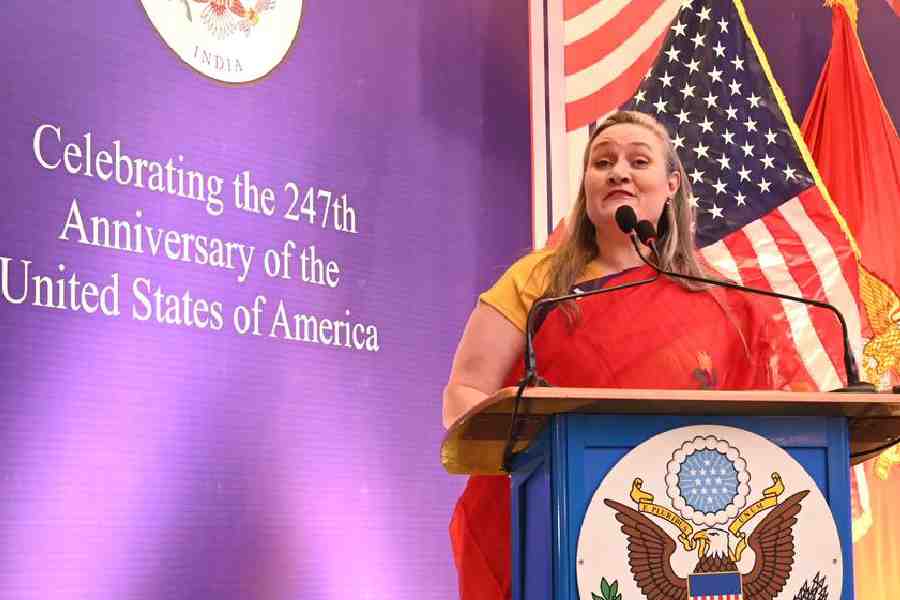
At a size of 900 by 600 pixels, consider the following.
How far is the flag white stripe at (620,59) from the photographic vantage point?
4.04m

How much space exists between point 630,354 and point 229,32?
163 cm

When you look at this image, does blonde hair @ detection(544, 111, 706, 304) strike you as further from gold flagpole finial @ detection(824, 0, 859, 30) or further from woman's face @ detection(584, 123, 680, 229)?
gold flagpole finial @ detection(824, 0, 859, 30)

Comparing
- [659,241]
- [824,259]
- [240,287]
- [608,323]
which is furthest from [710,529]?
[824,259]

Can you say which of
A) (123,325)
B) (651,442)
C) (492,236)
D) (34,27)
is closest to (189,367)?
(123,325)

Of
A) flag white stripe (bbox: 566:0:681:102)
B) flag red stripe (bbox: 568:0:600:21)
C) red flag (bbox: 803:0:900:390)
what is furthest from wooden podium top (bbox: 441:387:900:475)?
red flag (bbox: 803:0:900:390)

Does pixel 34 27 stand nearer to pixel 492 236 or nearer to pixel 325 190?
pixel 325 190

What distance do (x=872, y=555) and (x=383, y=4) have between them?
106 inches

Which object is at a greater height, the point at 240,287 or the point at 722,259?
the point at 722,259

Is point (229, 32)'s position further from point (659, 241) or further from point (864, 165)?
point (864, 165)

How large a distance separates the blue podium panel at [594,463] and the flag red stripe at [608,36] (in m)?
2.64

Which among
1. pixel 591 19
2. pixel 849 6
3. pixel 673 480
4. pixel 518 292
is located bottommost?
pixel 673 480

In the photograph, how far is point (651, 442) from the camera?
1.48 meters

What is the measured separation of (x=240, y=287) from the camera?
3.04 m

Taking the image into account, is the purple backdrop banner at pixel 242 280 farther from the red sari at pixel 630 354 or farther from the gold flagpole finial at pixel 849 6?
the gold flagpole finial at pixel 849 6
